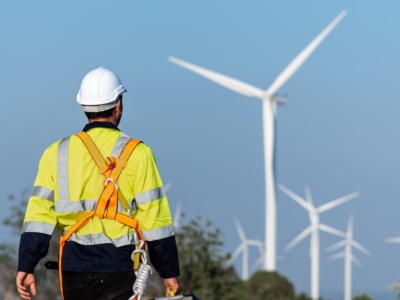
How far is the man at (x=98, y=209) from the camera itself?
844 cm

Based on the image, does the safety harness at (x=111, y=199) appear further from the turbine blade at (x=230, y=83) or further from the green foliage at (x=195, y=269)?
the turbine blade at (x=230, y=83)

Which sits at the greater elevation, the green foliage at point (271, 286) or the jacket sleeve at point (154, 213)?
the jacket sleeve at point (154, 213)

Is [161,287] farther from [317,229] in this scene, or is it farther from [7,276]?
[317,229]

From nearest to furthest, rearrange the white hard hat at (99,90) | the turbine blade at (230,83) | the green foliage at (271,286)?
the white hard hat at (99,90)
the turbine blade at (230,83)
the green foliage at (271,286)

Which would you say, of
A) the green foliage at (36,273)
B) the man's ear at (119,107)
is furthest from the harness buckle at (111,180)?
the green foliage at (36,273)

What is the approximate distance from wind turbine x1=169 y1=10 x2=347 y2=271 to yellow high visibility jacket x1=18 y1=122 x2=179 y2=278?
50.5m

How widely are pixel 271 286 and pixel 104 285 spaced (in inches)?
2864

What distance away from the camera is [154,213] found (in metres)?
8.41

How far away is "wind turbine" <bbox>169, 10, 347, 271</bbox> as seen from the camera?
2354 inches

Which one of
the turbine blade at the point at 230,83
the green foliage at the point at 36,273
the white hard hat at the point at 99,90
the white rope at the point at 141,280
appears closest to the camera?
the white rope at the point at 141,280

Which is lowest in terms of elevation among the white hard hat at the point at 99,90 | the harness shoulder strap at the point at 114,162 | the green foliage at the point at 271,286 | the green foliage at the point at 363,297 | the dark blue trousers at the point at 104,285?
the green foliage at the point at 363,297

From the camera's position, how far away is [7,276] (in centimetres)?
3809

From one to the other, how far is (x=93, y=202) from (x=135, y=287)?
0.58 m

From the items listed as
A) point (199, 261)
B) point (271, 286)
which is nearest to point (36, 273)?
point (199, 261)
